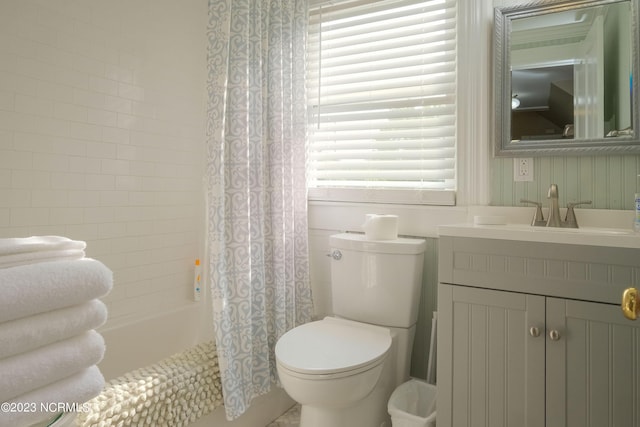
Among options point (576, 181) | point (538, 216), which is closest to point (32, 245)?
point (538, 216)

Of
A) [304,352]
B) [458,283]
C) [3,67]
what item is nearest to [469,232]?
[458,283]

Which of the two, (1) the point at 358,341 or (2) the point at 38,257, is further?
(1) the point at 358,341

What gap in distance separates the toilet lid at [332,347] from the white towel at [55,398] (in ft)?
2.55

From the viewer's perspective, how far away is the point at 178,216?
2514 mm

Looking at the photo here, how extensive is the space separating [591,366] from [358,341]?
2.67 ft

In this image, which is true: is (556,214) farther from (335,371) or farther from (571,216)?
(335,371)

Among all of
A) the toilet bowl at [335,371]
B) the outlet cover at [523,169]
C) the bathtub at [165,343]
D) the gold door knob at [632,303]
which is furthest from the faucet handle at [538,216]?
the bathtub at [165,343]

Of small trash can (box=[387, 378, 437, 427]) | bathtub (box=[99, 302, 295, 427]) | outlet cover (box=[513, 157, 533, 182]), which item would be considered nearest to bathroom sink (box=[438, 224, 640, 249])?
outlet cover (box=[513, 157, 533, 182])

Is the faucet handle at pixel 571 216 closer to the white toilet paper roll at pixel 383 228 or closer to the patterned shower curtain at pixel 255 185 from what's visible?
the white toilet paper roll at pixel 383 228

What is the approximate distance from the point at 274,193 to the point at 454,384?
119cm

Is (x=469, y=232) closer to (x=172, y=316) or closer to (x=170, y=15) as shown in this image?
(x=172, y=316)

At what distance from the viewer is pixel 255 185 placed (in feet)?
5.94

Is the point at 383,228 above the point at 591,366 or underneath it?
above

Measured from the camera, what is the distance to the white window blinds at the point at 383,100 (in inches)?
78.7
